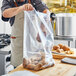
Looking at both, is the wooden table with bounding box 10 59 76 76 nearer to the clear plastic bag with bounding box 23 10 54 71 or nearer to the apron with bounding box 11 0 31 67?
the clear plastic bag with bounding box 23 10 54 71

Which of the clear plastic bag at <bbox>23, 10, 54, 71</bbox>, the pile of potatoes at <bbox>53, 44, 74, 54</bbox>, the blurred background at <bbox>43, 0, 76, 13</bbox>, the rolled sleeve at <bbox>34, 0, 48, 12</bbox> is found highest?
the blurred background at <bbox>43, 0, 76, 13</bbox>

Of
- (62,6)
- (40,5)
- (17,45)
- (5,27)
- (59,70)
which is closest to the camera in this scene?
(59,70)

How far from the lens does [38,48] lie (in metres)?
0.85

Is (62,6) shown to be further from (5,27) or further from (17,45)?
(17,45)

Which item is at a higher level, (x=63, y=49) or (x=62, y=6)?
(x=62, y=6)

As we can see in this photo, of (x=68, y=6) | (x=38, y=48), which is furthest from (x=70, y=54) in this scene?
(x=68, y=6)

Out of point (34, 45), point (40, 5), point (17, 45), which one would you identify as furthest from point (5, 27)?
point (34, 45)

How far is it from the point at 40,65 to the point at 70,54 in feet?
1.26

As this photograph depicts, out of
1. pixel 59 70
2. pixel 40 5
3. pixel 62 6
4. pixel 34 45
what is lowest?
pixel 59 70

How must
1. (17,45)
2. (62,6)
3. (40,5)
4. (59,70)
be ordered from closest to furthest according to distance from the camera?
1. (59,70)
2. (17,45)
3. (40,5)
4. (62,6)

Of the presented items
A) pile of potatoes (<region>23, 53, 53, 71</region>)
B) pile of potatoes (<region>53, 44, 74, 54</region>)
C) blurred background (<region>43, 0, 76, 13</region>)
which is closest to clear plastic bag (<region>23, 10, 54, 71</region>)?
pile of potatoes (<region>23, 53, 53, 71</region>)

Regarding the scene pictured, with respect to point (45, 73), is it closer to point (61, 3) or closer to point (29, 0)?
point (29, 0)

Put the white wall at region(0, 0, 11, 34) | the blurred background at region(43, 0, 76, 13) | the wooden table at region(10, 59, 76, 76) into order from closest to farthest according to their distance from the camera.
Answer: the wooden table at region(10, 59, 76, 76), the white wall at region(0, 0, 11, 34), the blurred background at region(43, 0, 76, 13)

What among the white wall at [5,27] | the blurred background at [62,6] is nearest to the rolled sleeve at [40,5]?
the white wall at [5,27]
